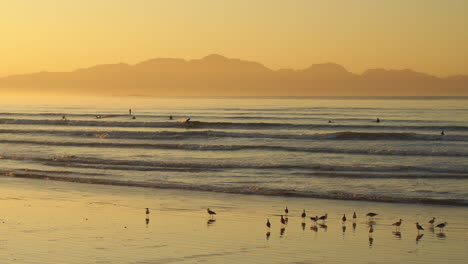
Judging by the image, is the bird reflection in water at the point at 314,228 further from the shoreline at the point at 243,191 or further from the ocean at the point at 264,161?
the ocean at the point at 264,161

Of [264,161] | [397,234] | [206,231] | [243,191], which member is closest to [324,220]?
[397,234]

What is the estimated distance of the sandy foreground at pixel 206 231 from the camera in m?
12.8

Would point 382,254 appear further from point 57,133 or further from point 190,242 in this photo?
point 57,133

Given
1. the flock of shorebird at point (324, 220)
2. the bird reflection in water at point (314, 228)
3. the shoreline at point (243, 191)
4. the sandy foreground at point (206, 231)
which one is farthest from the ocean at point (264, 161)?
the bird reflection in water at point (314, 228)

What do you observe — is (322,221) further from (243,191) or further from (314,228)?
(243,191)

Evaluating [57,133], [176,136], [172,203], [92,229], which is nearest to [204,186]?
[172,203]

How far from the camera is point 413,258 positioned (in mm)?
12852

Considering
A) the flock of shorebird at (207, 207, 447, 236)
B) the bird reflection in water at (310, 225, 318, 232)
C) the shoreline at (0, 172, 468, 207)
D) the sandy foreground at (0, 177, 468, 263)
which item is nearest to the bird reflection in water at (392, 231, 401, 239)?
the sandy foreground at (0, 177, 468, 263)

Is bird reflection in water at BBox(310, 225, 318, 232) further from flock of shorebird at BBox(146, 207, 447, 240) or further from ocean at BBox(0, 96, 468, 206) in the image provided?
ocean at BBox(0, 96, 468, 206)

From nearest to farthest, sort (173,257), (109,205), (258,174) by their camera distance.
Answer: (173,257), (109,205), (258,174)

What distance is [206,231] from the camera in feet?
48.9

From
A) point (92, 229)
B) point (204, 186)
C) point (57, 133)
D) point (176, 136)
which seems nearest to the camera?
point (92, 229)

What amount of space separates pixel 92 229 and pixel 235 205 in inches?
185

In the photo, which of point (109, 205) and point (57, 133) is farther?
point (57, 133)
